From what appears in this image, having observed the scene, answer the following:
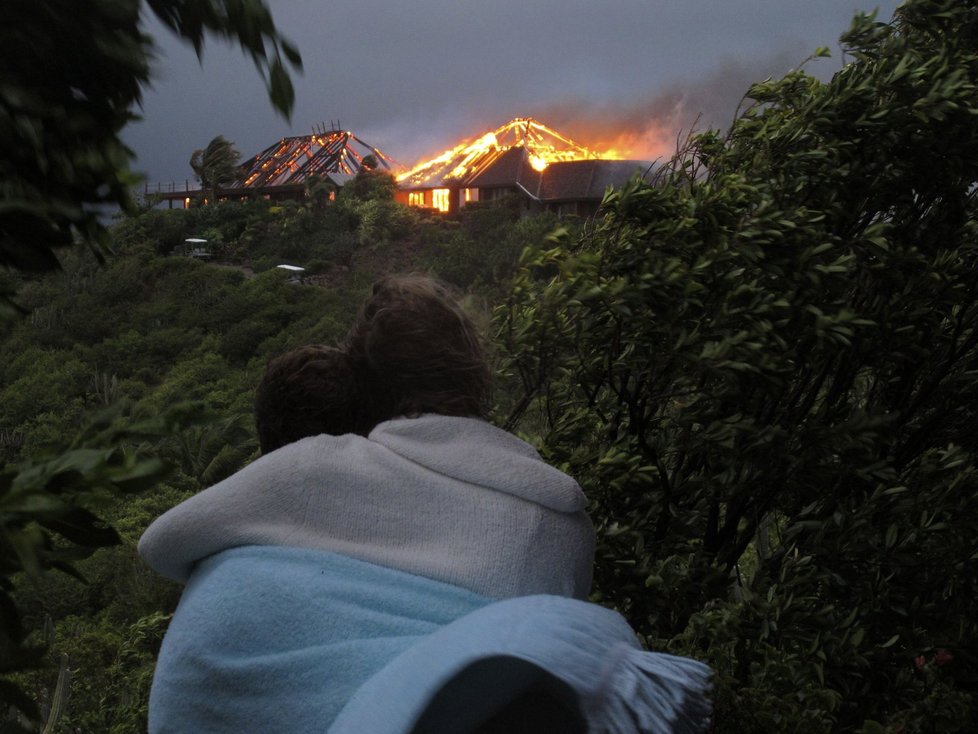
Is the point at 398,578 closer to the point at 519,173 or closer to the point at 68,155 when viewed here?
the point at 68,155

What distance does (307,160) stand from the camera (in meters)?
46.1

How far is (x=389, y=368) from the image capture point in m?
2.06

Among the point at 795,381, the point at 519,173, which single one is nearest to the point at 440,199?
the point at 519,173

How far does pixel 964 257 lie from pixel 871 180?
20.1 inches

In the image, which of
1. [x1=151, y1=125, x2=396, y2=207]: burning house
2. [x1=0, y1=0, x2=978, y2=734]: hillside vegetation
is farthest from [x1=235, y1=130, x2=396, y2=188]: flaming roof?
[x1=0, y1=0, x2=978, y2=734]: hillside vegetation

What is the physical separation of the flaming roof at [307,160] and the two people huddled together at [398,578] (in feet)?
141

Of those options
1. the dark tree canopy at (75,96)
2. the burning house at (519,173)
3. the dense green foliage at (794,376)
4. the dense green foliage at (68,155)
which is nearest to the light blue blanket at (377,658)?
the dense green foliage at (68,155)

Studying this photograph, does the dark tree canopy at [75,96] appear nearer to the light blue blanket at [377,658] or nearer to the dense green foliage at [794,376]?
the light blue blanket at [377,658]

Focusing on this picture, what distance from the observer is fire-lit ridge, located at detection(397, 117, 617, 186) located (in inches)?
1475

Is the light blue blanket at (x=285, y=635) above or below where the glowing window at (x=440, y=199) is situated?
below

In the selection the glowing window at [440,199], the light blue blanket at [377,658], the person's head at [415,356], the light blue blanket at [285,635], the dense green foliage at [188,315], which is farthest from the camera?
the glowing window at [440,199]

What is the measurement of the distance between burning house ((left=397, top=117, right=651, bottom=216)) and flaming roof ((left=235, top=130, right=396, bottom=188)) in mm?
3534

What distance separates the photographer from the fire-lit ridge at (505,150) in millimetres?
37469

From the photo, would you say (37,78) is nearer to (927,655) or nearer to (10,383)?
(927,655)
